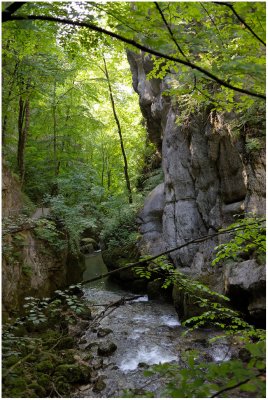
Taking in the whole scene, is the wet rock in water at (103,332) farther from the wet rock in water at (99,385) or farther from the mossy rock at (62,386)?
the mossy rock at (62,386)

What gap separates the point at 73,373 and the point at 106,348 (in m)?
1.71

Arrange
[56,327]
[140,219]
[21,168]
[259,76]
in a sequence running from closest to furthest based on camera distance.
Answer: [259,76] → [56,327] → [21,168] → [140,219]

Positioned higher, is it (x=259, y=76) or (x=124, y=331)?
(x=259, y=76)

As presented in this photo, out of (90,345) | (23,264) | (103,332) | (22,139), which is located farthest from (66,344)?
(22,139)

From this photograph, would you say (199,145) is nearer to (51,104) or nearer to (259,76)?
(51,104)

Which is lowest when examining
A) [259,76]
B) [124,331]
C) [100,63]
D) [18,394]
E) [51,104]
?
[124,331]

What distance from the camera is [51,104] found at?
13.8 metres

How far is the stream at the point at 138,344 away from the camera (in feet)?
22.0

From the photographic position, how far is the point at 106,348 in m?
8.08

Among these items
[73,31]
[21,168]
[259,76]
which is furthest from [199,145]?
[259,76]

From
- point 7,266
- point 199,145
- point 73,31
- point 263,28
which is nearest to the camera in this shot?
point 263,28

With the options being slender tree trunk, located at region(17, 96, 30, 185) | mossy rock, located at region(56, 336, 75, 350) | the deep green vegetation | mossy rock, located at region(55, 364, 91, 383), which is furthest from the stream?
slender tree trunk, located at region(17, 96, 30, 185)

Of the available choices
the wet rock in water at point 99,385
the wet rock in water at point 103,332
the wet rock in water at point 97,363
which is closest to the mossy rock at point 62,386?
the wet rock in water at point 99,385

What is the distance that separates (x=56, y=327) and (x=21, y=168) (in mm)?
5658
